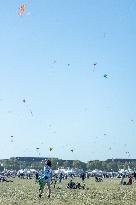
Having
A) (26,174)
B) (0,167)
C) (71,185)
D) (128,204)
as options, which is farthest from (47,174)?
(0,167)

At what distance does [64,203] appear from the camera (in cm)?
2278

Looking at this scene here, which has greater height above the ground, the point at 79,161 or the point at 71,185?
the point at 79,161

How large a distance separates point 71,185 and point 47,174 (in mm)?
14324

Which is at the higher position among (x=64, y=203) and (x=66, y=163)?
(x=66, y=163)

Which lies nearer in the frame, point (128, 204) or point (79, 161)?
point (128, 204)

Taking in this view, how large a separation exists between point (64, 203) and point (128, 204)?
3407 millimetres

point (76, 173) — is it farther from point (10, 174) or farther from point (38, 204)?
point (38, 204)

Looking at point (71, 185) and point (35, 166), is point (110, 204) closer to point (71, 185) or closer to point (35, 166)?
point (71, 185)

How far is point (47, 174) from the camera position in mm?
27688

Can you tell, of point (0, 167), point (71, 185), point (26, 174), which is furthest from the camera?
point (0, 167)

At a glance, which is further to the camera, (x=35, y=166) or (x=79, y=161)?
(x=79, y=161)

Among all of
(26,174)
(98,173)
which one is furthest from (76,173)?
(26,174)

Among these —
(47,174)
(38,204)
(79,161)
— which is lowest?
(38,204)

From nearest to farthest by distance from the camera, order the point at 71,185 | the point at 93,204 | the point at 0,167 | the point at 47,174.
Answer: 1. the point at 93,204
2. the point at 47,174
3. the point at 71,185
4. the point at 0,167
